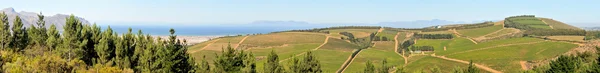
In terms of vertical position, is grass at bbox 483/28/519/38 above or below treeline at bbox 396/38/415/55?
above

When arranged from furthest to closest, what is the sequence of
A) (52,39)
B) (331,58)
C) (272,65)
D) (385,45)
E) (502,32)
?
(502,32), (385,45), (331,58), (272,65), (52,39)

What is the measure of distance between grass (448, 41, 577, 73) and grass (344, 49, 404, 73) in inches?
649

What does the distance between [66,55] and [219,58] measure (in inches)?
650

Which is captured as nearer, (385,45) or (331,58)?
(331,58)

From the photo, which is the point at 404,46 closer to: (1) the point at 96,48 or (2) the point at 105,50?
(1) the point at 96,48

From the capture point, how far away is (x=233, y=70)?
4906 cm

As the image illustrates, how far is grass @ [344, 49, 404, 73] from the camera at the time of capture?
10797 cm

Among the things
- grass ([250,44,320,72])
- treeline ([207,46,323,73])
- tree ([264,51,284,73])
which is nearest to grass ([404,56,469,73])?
grass ([250,44,320,72])

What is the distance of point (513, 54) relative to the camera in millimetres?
113250

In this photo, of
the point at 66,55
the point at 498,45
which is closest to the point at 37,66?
the point at 66,55

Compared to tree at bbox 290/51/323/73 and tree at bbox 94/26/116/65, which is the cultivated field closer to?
tree at bbox 290/51/323/73

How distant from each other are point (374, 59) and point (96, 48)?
87.6m

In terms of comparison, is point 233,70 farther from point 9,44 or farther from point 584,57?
point 584,57

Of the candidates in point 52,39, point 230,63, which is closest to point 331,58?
point 230,63
